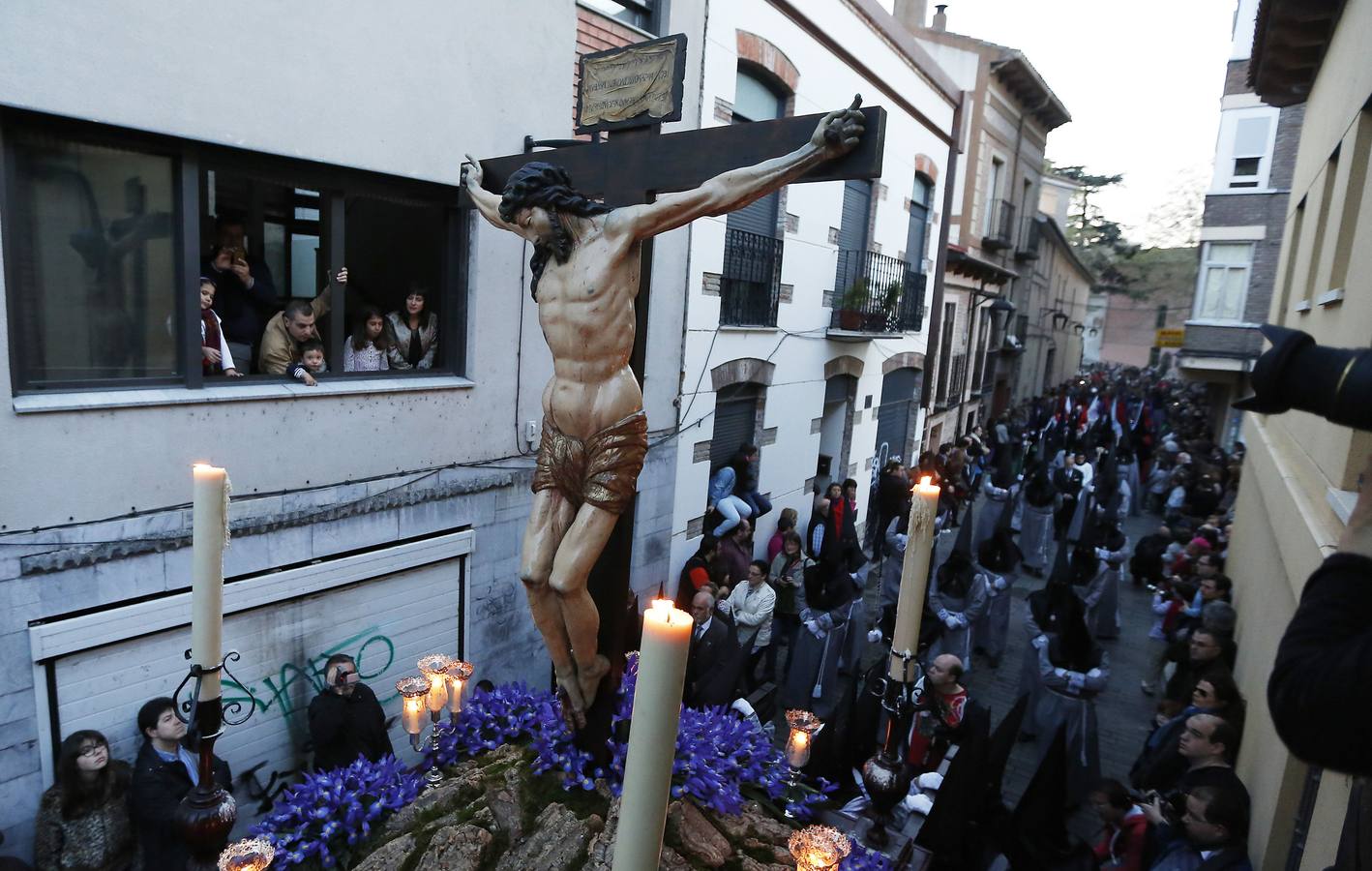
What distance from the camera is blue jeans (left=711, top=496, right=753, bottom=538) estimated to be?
8742 mm

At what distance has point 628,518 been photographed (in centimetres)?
328

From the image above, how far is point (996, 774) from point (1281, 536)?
2.20 m

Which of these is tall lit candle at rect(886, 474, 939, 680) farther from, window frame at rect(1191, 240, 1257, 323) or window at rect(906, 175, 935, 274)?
window frame at rect(1191, 240, 1257, 323)

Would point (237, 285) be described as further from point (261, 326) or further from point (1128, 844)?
point (1128, 844)

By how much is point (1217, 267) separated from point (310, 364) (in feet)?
63.6

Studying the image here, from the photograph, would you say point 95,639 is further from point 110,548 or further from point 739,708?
point 739,708

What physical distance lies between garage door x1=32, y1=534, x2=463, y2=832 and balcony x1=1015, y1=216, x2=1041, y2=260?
22.0 meters

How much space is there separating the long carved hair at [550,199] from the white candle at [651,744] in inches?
72.4

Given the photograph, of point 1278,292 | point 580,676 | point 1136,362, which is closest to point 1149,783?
point 580,676

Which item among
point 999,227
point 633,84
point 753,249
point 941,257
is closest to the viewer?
point 633,84

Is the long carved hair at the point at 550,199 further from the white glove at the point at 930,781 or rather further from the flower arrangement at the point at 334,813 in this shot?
the white glove at the point at 930,781

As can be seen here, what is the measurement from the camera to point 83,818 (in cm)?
397

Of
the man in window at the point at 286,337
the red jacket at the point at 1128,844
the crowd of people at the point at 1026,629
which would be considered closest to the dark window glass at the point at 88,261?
the man in window at the point at 286,337

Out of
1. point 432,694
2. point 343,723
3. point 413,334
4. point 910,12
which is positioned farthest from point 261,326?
point 910,12
